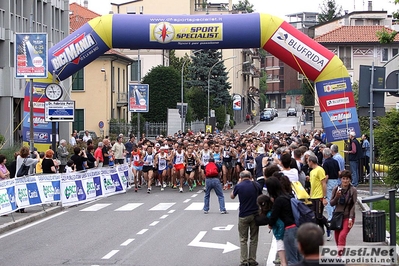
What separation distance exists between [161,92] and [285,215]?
179ft

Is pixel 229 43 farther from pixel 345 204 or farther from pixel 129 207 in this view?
pixel 345 204

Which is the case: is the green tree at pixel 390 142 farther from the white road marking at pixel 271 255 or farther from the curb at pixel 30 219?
the curb at pixel 30 219

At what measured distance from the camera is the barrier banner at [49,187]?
2077 cm

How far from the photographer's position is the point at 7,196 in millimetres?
18531

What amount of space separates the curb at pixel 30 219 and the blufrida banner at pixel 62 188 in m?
0.25

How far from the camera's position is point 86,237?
16.3 m

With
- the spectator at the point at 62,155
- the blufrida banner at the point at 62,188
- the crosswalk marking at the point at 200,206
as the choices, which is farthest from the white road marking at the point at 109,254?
the spectator at the point at 62,155

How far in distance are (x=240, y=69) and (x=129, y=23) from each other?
251 feet

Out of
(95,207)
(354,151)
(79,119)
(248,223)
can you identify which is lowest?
(95,207)

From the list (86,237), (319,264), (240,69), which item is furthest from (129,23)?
(240,69)

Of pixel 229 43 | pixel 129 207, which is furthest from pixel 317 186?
pixel 229 43

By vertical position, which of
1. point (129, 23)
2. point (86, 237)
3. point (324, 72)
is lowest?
point (86, 237)

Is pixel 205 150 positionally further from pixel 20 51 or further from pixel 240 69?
pixel 240 69

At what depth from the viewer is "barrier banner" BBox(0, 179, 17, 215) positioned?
18.2 meters
